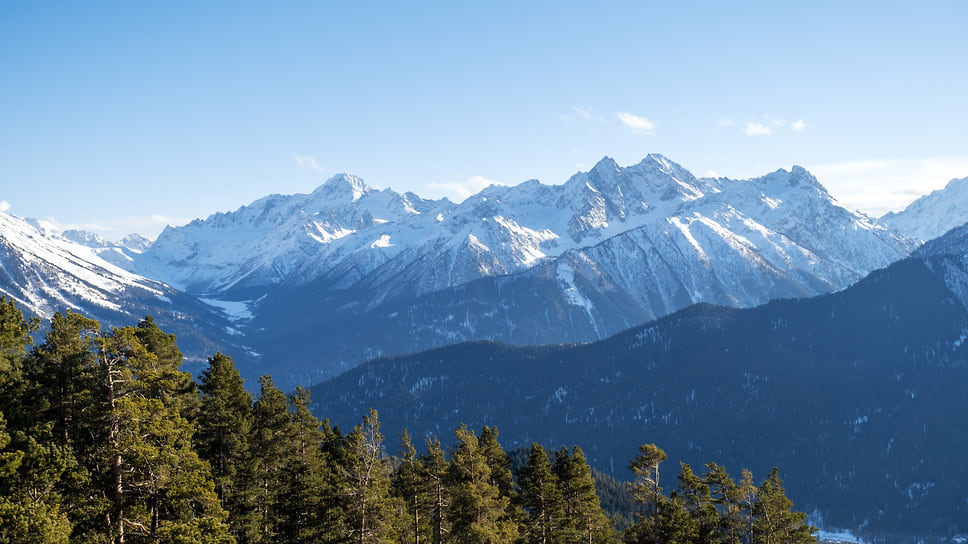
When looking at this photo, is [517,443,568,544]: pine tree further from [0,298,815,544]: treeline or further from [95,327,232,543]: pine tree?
[95,327,232,543]: pine tree

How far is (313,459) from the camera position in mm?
59656

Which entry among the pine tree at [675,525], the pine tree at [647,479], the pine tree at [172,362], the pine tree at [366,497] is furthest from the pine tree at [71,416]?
the pine tree at [675,525]

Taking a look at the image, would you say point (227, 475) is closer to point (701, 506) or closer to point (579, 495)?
point (579, 495)

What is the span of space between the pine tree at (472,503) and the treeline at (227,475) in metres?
0.14

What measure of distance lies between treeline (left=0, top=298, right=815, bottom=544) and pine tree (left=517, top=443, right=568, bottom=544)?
15 cm

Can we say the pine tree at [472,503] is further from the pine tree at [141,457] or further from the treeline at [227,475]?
the pine tree at [141,457]

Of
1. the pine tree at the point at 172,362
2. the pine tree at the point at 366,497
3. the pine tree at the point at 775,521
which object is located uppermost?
the pine tree at the point at 172,362

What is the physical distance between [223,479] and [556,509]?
90.2 ft

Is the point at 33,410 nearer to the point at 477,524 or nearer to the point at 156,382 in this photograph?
the point at 156,382

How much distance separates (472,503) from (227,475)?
17.3m

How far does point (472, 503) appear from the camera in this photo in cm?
5284

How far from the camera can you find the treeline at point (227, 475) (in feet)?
112

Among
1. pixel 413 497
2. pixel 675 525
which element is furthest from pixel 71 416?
pixel 675 525

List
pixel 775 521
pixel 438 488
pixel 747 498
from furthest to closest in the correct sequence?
pixel 775 521, pixel 747 498, pixel 438 488
